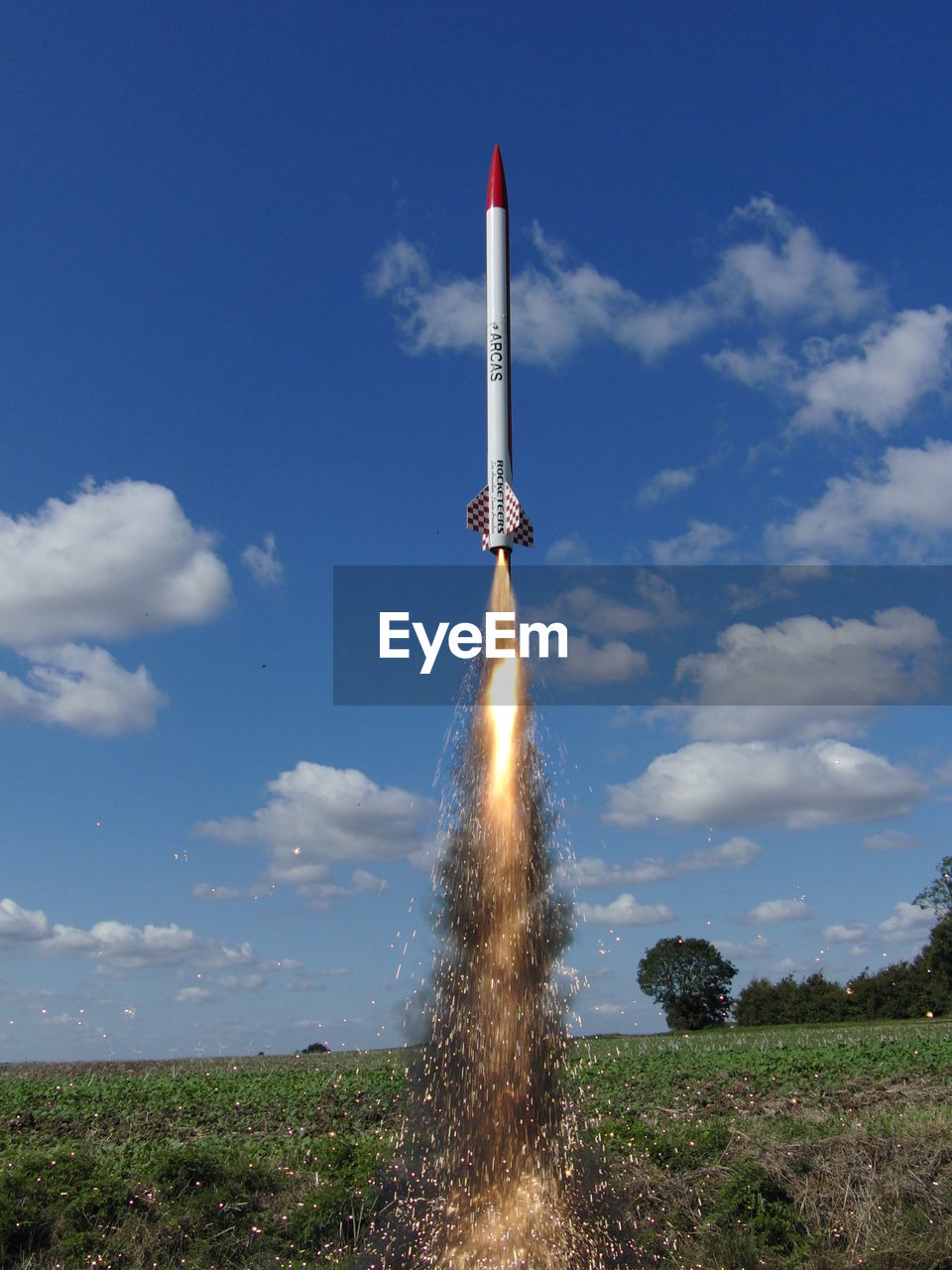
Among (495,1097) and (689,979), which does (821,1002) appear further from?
(495,1097)

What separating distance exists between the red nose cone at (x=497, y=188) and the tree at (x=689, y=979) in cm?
5002

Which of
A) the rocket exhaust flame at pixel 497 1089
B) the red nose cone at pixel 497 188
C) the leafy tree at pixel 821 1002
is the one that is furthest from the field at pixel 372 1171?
the leafy tree at pixel 821 1002

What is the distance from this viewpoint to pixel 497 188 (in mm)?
22016

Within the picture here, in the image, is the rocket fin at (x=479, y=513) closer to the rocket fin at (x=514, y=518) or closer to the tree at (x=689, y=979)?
the rocket fin at (x=514, y=518)

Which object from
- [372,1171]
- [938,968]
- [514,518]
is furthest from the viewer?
[938,968]

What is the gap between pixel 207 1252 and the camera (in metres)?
15.4

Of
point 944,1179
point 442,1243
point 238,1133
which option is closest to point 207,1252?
point 442,1243

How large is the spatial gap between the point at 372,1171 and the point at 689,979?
50393 mm

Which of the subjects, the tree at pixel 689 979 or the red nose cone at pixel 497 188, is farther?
the tree at pixel 689 979

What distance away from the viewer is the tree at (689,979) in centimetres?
6278

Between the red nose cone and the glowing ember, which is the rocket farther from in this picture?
the glowing ember

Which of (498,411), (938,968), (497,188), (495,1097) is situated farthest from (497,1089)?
(938,968)

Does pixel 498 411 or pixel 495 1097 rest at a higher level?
pixel 498 411

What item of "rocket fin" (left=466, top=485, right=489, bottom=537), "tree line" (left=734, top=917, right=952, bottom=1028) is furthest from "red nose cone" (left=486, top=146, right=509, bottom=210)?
"tree line" (left=734, top=917, right=952, bottom=1028)
